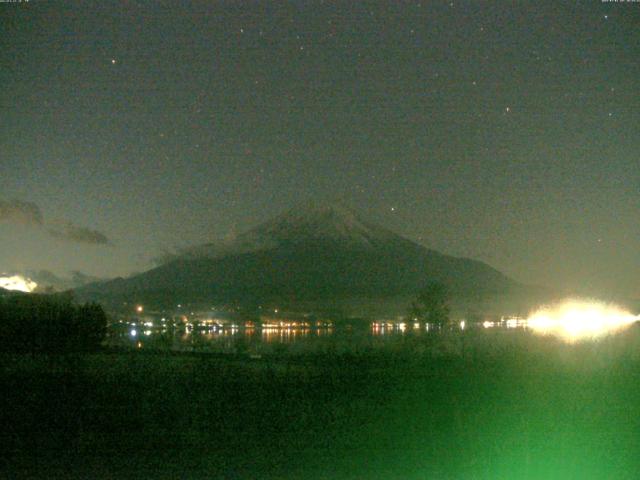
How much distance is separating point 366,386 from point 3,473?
7.44 m

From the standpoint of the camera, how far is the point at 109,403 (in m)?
13.4

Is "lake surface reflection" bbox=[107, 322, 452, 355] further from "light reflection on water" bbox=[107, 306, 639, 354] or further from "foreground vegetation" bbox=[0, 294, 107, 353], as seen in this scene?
"foreground vegetation" bbox=[0, 294, 107, 353]

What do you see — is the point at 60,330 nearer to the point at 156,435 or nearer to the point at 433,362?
the point at 433,362

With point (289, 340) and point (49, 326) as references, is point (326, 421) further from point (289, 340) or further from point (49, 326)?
point (289, 340)

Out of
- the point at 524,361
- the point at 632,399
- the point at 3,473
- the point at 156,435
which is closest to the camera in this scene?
the point at 3,473

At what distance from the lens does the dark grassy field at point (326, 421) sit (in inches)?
400

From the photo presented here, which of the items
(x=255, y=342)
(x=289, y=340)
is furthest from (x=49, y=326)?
(x=289, y=340)

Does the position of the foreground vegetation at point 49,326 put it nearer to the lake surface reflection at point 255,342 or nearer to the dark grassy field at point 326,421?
the lake surface reflection at point 255,342

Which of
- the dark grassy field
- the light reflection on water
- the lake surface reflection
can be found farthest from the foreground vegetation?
the dark grassy field

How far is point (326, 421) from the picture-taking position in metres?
12.6

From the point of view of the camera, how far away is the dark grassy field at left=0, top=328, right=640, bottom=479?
10148 mm

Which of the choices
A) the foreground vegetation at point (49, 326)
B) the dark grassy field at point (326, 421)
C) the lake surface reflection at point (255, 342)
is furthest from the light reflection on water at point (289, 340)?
the dark grassy field at point (326, 421)

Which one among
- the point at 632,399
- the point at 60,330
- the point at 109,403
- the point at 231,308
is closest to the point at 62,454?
the point at 109,403

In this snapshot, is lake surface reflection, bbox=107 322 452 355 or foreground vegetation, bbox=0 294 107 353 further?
foreground vegetation, bbox=0 294 107 353
